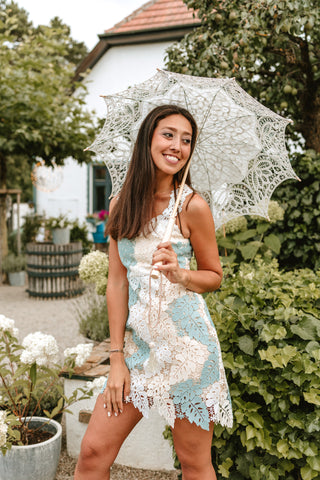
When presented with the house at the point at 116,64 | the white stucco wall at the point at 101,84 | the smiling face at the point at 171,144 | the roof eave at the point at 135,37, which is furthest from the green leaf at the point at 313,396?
the white stucco wall at the point at 101,84

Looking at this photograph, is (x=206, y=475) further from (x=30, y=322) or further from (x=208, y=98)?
(x=30, y=322)

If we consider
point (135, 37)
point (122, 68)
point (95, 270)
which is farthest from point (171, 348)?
point (122, 68)

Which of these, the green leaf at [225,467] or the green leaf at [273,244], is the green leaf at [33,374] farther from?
the green leaf at [273,244]

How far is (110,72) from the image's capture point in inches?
446

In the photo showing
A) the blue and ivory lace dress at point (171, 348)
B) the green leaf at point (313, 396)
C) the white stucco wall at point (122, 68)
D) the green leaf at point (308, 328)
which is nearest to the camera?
the blue and ivory lace dress at point (171, 348)

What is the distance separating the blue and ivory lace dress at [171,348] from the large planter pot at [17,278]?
26.0ft

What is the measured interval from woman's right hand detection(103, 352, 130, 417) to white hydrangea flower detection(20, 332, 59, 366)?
916 millimetres

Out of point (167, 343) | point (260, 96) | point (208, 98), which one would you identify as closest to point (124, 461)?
point (167, 343)

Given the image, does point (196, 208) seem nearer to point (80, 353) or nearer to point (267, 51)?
point (80, 353)

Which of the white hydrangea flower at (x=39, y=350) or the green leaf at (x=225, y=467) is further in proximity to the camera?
the white hydrangea flower at (x=39, y=350)

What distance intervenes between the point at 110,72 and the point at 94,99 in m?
0.82

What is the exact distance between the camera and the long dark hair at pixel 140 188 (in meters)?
1.61

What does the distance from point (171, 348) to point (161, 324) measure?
0.09m

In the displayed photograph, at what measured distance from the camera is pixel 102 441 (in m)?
1.55
